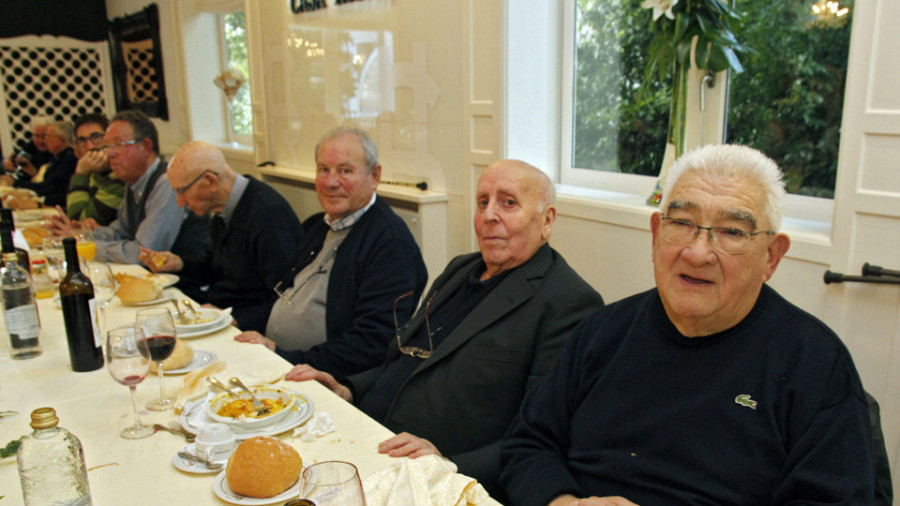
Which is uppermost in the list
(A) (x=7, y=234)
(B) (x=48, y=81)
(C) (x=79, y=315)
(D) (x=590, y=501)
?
(B) (x=48, y=81)

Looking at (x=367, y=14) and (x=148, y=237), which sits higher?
(x=367, y=14)

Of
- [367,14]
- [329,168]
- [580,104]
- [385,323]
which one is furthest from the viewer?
[367,14]

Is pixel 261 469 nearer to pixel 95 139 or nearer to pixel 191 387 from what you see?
pixel 191 387

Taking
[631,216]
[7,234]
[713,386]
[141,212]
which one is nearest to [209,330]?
[7,234]

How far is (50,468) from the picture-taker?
98 cm

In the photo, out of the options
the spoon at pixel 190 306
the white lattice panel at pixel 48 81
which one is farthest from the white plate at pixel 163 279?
the white lattice panel at pixel 48 81

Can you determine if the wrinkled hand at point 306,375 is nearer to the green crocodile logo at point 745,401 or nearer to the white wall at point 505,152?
the green crocodile logo at point 745,401

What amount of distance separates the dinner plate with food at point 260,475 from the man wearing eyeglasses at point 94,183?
3380mm

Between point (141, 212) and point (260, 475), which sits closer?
point (260, 475)

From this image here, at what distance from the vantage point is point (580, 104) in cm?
316

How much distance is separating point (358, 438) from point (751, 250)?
0.85 metres

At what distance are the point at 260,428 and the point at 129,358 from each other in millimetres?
307

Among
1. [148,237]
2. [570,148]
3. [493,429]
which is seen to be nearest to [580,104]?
[570,148]

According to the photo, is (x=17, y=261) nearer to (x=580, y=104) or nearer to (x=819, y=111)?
(x=580, y=104)
